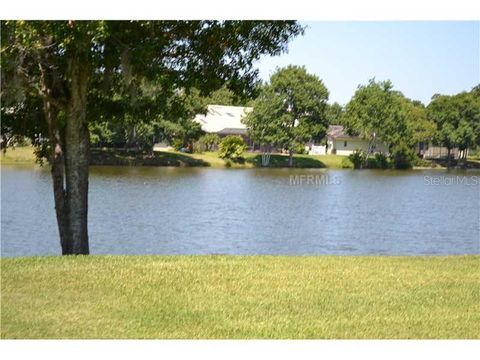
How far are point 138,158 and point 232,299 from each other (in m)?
20.6

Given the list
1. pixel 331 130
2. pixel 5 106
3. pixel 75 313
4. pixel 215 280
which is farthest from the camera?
pixel 331 130

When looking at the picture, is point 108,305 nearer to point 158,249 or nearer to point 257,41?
point 257,41

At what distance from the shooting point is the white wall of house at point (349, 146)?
21.1m

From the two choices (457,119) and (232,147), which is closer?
(457,119)

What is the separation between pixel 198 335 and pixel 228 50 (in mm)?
6153

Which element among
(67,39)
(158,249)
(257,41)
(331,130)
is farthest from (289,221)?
(67,39)

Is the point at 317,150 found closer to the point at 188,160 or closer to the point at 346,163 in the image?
the point at 346,163

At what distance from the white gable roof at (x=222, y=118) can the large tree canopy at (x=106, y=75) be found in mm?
9487

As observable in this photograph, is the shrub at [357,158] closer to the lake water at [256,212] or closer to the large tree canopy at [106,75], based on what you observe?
the lake water at [256,212]

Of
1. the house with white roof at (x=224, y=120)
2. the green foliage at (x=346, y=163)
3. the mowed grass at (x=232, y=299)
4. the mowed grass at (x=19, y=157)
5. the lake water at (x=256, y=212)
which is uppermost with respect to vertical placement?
the house with white roof at (x=224, y=120)

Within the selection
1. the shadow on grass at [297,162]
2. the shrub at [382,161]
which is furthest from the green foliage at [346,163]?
the shrub at [382,161]

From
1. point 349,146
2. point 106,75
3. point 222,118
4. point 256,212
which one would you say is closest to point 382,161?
point 349,146

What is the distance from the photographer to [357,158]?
22.6m

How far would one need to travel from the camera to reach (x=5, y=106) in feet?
35.3
